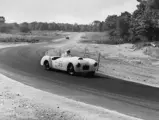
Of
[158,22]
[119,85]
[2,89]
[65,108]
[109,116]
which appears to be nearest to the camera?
[109,116]

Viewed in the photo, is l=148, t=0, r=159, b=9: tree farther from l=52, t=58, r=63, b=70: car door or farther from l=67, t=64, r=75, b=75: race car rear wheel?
l=67, t=64, r=75, b=75: race car rear wheel

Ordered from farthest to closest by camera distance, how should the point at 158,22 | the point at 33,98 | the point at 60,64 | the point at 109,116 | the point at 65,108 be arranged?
the point at 158,22, the point at 60,64, the point at 33,98, the point at 65,108, the point at 109,116

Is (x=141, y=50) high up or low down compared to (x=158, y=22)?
down

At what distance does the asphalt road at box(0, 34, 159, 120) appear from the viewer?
348 inches

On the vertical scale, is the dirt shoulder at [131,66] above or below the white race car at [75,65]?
below

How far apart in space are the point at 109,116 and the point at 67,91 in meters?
3.78

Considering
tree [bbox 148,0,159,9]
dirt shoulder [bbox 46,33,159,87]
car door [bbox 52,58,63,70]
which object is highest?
tree [bbox 148,0,159,9]

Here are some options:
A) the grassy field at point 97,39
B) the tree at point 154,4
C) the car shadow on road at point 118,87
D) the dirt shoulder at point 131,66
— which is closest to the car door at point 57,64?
the car shadow on road at point 118,87

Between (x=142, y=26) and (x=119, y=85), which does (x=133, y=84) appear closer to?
(x=119, y=85)

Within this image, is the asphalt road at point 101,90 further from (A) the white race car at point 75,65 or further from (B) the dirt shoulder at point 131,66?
(B) the dirt shoulder at point 131,66

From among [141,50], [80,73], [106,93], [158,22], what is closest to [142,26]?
[158,22]

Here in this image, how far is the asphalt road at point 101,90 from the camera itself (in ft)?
29.0

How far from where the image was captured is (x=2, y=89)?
10648 millimetres

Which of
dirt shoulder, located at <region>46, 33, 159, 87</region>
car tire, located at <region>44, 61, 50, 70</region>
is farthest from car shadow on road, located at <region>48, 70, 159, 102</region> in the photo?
car tire, located at <region>44, 61, 50, 70</region>
